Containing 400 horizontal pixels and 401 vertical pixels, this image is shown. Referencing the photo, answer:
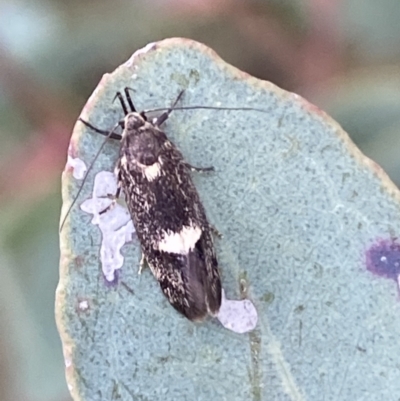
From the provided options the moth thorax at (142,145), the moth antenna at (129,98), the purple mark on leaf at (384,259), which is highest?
the moth antenna at (129,98)

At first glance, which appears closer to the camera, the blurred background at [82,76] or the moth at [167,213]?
the moth at [167,213]

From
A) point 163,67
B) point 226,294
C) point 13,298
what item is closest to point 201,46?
point 163,67

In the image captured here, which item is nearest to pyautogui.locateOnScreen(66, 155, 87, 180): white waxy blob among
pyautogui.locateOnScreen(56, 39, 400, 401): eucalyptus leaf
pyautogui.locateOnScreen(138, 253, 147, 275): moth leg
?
pyautogui.locateOnScreen(56, 39, 400, 401): eucalyptus leaf

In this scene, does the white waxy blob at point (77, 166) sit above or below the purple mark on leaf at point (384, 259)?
above

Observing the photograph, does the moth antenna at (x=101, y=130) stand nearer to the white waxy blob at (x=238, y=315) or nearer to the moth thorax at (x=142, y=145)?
the moth thorax at (x=142, y=145)

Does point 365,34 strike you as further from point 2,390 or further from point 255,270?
point 2,390

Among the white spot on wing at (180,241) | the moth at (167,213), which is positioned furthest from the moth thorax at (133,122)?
the white spot on wing at (180,241)
